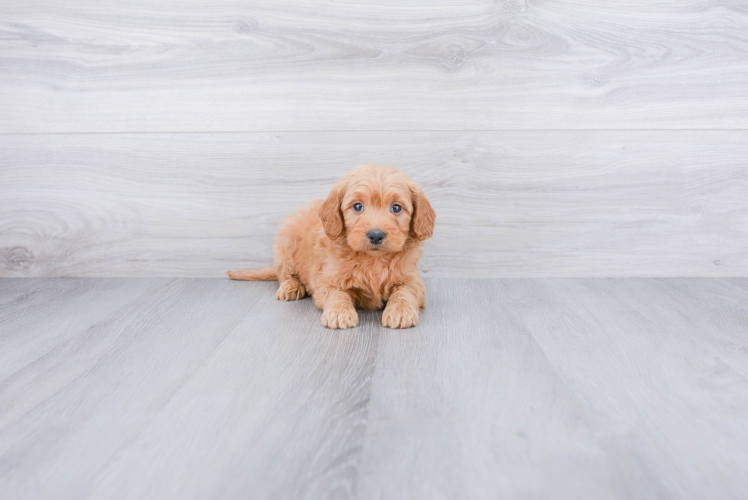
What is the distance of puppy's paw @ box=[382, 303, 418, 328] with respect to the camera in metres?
1.71

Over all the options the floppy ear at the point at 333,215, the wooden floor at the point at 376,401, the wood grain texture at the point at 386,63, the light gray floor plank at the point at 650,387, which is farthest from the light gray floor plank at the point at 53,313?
the light gray floor plank at the point at 650,387

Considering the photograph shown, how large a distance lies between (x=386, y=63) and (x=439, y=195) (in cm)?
62

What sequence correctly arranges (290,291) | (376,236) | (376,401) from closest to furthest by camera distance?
(376,401), (376,236), (290,291)

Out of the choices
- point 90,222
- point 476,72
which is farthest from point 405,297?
point 90,222

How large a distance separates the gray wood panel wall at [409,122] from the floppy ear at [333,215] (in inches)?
20.9

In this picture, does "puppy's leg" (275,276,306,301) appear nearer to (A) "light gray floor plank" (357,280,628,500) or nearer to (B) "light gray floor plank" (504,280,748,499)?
(A) "light gray floor plank" (357,280,628,500)

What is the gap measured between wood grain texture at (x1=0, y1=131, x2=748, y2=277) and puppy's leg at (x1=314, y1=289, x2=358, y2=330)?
643mm

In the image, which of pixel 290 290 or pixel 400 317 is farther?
pixel 290 290

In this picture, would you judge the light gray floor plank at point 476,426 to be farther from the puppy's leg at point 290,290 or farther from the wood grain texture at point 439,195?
the wood grain texture at point 439,195

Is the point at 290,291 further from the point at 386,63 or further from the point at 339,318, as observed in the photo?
the point at 386,63

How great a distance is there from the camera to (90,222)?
7.84 ft

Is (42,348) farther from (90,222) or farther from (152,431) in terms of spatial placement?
(90,222)

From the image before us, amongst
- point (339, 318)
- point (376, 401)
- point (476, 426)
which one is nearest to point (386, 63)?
point (339, 318)

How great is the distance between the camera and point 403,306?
1741 mm
